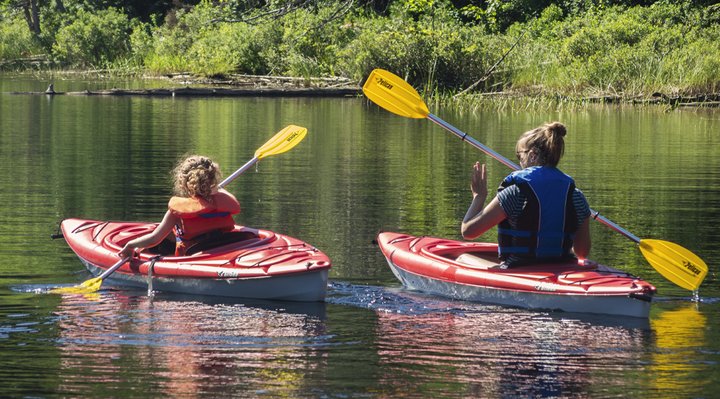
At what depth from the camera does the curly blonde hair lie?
27.9 feet

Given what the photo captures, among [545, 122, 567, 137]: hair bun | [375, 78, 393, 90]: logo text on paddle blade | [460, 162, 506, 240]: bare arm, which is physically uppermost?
[375, 78, 393, 90]: logo text on paddle blade

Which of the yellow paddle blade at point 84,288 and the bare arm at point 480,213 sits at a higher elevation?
the bare arm at point 480,213

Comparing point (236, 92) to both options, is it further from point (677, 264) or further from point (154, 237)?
point (677, 264)

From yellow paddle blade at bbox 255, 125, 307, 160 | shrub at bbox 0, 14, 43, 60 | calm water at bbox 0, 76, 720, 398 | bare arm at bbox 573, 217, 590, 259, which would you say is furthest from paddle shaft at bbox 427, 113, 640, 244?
shrub at bbox 0, 14, 43, 60

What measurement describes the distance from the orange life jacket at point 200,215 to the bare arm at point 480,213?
162 centimetres

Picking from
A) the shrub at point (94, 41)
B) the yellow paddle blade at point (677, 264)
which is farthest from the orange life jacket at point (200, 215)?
the shrub at point (94, 41)

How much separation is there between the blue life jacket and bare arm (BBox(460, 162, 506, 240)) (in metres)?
0.12

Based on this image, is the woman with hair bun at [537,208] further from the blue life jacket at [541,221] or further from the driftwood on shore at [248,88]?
the driftwood on shore at [248,88]

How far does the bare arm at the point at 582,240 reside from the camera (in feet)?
26.8

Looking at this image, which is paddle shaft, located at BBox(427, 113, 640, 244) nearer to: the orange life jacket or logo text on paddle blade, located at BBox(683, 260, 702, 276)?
logo text on paddle blade, located at BBox(683, 260, 702, 276)

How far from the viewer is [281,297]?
27.0ft

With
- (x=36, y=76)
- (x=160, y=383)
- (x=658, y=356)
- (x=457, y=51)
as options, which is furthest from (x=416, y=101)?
(x=36, y=76)

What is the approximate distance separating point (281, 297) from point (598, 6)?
89.5 feet

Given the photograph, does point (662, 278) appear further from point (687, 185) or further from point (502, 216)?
point (687, 185)
